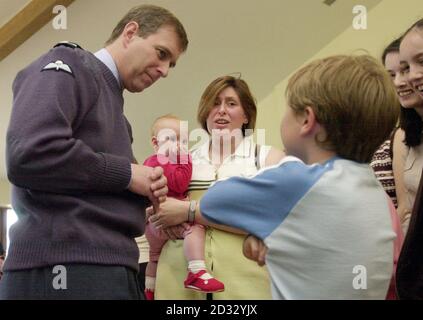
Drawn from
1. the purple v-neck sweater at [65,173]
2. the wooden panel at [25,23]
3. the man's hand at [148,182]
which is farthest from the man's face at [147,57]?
the wooden panel at [25,23]

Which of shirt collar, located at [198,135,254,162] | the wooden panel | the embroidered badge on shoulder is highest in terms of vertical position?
the wooden panel

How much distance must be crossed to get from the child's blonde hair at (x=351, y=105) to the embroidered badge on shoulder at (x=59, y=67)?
49 cm

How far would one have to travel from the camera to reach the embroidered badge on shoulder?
1.07 meters

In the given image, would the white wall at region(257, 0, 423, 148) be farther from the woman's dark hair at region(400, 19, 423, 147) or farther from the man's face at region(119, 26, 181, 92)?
the man's face at region(119, 26, 181, 92)

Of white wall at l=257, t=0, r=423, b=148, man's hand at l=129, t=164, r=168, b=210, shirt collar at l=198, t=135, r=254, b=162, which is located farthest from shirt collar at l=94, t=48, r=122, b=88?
white wall at l=257, t=0, r=423, b=148

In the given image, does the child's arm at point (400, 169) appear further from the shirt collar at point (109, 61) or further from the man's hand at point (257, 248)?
the shirt collar at point (109, 61)

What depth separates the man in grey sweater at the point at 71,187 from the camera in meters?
1.01

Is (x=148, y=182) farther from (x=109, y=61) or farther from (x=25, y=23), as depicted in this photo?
(x=25, y=23)

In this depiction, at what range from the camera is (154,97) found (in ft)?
14.1

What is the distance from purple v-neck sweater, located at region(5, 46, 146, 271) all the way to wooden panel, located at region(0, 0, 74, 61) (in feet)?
8.23

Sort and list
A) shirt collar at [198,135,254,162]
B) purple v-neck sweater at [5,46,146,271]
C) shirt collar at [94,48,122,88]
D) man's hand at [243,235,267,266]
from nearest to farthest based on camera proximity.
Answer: man's hand at [243,235,267,266] < purple v-neck sweater at [5,46,146,271] < shirt collar at [94,48,122,88] < shirt collar at [198,135,254,162]

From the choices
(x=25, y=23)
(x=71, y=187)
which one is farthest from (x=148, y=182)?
(x=25, y=23)

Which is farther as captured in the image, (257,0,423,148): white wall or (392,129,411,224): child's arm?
(257,0,423,148): white wall

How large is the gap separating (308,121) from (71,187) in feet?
1.60
